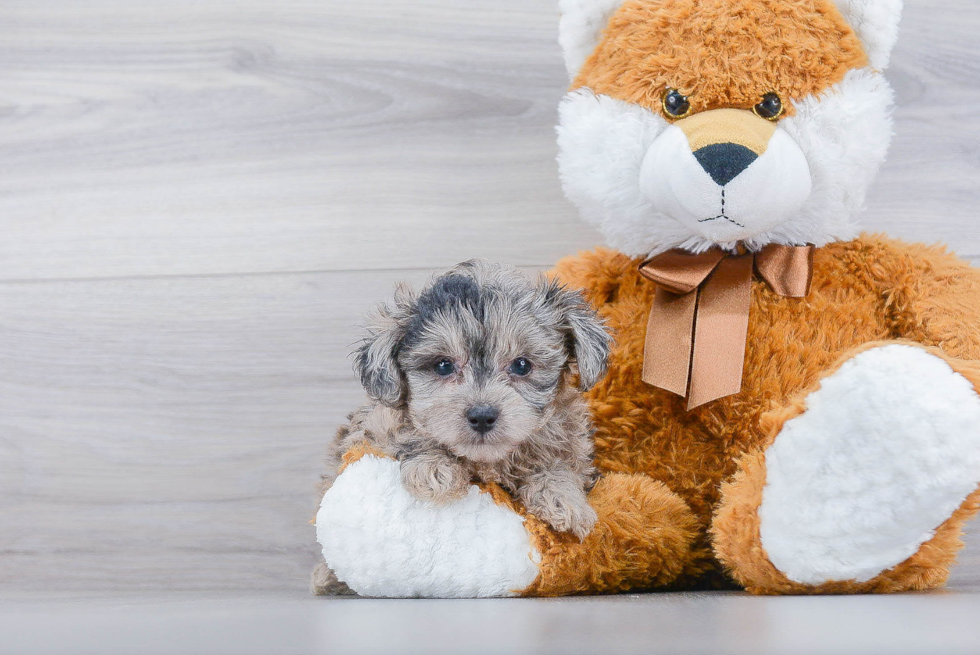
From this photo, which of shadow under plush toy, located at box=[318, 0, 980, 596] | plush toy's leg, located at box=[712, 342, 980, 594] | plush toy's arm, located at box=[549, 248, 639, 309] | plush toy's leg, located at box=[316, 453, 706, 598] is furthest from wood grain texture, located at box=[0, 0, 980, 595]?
plush toy's leg, located at box=[712, 342, 980, 594]

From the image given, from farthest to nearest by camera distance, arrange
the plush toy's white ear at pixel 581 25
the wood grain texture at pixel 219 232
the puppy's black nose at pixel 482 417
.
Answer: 1. the wood grain texture at pixel 219 232
2. the plush toy's white ear at pixel 581 25
3. the puppy's black nose at pixel 482 417

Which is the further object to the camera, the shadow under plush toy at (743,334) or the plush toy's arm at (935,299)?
the plush toy's arm at (935,299)

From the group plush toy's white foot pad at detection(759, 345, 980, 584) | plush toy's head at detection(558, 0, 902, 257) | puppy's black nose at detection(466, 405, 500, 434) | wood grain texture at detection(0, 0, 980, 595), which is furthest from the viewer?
wood grain texture at detection(0, 0, 980, 595)

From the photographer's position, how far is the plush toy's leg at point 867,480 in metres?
0.91

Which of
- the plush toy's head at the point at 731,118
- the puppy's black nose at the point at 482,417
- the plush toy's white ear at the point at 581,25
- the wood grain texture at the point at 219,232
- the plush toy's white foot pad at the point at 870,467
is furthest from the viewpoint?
the wood grain texture at the point at 219,232

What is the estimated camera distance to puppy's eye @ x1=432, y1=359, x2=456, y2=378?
108cm

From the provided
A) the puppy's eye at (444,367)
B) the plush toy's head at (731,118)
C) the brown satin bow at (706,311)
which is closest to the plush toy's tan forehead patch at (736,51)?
the plush toy's head at (731,118)

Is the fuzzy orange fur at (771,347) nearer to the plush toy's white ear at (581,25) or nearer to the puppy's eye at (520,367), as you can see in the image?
the puppy's eye at (520,367)

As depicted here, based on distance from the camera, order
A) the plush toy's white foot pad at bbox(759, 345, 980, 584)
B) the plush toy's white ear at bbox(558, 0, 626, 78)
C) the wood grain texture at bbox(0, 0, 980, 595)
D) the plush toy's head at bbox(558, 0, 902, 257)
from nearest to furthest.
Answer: the plush toy's white foot pad at bbox(759, 345, 980, 584) → the plush toy's head at bbox(558, 0, 902, 257) → the plush toy's white ear at bbox(558, 0, 626, 78) → the wood grain texture at bbox(0, 0, 980, 595)

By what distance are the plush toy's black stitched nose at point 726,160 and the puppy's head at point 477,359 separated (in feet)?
0.86

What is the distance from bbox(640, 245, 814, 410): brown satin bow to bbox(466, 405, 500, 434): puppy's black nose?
1.02 ft

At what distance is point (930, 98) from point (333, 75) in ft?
3.90

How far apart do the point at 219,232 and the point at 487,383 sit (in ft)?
2.86

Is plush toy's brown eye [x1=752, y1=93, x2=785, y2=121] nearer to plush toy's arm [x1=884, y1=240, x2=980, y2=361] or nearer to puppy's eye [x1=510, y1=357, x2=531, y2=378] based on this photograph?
plush toy's arm [x1=884, y1=240, x2=980, y2=361]
